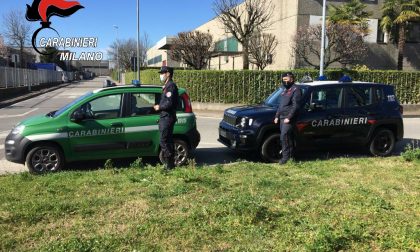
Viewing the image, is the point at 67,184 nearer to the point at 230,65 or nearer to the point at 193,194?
the point at 193,194

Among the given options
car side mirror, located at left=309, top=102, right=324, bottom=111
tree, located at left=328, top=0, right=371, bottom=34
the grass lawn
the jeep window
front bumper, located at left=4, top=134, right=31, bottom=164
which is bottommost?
the grass lawn

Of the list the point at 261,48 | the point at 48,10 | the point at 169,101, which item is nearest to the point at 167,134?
the point at 169,101

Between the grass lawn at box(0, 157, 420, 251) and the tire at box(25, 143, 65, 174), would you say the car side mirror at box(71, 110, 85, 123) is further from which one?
the grass lawn at box(0, 157, 420, 251)

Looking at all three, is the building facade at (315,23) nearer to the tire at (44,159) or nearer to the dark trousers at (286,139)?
the dark trousers at (286,139)

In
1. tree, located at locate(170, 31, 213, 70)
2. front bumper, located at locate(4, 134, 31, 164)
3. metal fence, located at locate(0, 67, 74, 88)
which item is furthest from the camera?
tree, located at locate(170, 31, 213, 70)

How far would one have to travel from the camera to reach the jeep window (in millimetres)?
8576

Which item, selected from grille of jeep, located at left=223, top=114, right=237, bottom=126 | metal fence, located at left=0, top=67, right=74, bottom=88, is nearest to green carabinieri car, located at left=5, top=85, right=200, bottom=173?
grille of jeep, located at left=223, top=114, right=237, bottom=126

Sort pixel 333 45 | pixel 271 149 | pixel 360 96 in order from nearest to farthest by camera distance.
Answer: pixel 271 149 → pixel 360 96 → pixel 333 45

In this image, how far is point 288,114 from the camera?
25.3 ft

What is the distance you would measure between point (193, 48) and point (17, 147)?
25977 millimetres

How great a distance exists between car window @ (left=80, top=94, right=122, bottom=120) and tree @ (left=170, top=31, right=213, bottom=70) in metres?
25.1

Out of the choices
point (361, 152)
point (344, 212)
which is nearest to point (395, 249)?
point (344, 212)

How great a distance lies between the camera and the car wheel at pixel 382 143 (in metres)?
9.18

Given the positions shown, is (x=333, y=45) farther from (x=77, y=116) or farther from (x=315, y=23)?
(x=77, y=116)
